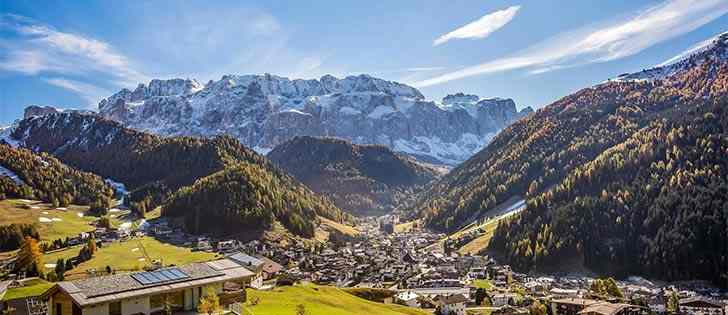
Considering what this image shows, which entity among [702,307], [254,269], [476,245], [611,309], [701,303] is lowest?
[702,307]

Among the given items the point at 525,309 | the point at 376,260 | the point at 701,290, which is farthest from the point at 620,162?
the point at 525,309

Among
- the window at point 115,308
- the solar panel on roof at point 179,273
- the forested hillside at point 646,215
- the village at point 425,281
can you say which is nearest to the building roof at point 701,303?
the village at point 425,281

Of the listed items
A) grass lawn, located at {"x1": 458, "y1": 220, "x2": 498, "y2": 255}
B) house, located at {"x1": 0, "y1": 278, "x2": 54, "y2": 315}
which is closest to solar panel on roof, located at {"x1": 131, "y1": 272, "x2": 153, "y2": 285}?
house, located at {"x1": 0, "y1": 278, "x2": 54, "y2": 315}

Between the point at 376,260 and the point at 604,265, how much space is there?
2285 inches

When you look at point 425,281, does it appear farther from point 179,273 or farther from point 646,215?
point 179,273

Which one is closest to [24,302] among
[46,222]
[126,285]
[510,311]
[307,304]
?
[126,285]

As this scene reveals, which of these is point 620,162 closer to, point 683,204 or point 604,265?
point 683,204

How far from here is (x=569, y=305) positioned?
96.6m

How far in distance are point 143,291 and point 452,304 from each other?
63214 mm

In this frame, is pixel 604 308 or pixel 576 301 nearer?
pixel 604 308

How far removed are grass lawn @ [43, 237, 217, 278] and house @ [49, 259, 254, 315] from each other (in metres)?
82.5

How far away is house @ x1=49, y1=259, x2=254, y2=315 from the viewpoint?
3750cm

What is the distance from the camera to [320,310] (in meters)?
53.9

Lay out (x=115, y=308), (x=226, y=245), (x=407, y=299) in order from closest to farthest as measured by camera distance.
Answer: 1. (x=115, y=308)
2. (x=407, y=299)
3. (x=226, y=245)
